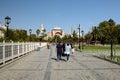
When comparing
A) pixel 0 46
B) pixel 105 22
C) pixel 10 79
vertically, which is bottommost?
pixel 10 79

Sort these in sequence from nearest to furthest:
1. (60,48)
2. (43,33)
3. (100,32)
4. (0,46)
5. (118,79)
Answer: (118,79) < (0,46) < (60,48) < (100,32) < (43,33)

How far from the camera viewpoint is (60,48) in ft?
70.5

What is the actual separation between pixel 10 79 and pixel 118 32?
346 ft

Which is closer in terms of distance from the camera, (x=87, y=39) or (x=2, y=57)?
(x=2, y=57)

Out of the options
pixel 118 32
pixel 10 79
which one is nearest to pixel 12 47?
pixel 10 79

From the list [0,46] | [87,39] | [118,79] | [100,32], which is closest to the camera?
[118,79]

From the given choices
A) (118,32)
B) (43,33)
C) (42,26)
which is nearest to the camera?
(118,32)

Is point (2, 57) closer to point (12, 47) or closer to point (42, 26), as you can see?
point (12, 47)

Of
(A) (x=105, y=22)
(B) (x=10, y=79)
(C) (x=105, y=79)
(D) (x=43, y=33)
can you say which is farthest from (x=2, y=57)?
(D) (x=43, y=33)

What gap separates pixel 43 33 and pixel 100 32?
44.9m

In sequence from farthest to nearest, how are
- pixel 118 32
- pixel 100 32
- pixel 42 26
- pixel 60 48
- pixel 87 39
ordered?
pixel 42 26 < pixel 87 39 < pixel 100 32 < pixel 118 32 < pixel 60 48

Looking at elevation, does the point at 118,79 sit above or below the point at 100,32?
below

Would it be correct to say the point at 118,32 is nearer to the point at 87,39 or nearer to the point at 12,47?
the point at 87,39

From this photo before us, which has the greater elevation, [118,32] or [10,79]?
[118,32]
